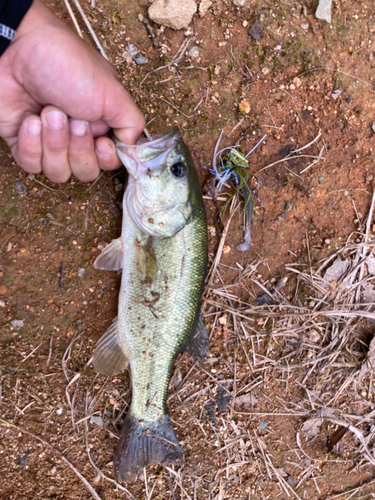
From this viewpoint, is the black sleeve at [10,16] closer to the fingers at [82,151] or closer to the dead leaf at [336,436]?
the fingers at [82,151]

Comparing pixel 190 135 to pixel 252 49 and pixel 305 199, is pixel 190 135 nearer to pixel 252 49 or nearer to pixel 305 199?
pixel 252 49

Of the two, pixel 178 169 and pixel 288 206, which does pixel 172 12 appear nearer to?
pixel 178 169

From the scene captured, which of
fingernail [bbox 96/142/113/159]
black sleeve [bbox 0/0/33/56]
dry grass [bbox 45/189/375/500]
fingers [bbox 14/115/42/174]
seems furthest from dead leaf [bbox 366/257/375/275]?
black sleeve [bbox 0/0/33/56]

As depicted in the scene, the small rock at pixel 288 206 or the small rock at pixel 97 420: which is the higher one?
the small rock at pixel 288 206

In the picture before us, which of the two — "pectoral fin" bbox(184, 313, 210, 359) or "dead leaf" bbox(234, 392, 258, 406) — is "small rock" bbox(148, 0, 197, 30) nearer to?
"pectoral fin" bbox(184, 313, 210, 359)

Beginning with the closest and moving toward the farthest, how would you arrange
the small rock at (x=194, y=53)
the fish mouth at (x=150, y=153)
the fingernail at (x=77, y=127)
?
the fingernail at (x=77, y=127)
the fish mouth at (x=150, y=153)
the small rock at (x=194, y=53)

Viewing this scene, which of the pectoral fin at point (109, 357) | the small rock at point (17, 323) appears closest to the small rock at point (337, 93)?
the pectoral fin at point (109, 357)

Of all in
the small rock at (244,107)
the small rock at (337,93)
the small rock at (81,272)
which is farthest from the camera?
the small rock at (337,93)
